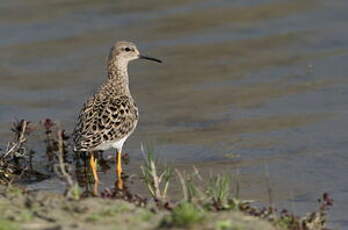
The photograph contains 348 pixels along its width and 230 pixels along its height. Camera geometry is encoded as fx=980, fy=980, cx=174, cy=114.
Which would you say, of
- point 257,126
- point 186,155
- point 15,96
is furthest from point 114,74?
point 15,96

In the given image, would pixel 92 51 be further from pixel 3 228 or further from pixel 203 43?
pixel 3 228

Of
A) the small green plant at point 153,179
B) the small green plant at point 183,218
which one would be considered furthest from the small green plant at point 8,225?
the small green plant at point 153,179

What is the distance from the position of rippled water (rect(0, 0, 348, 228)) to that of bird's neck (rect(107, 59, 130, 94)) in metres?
0.76

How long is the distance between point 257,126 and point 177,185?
81.0 inches

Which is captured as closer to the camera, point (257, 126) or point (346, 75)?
point (257, 126)

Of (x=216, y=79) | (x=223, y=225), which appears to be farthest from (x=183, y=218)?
(x=216, y=79)

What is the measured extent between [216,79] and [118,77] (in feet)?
9.28

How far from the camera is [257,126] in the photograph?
34.1 feet

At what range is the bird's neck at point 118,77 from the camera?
922cm

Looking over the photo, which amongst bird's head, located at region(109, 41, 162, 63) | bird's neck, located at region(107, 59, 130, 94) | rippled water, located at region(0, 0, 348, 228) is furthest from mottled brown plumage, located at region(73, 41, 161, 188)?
rippled water, located at region(0, 0, 348, 228)

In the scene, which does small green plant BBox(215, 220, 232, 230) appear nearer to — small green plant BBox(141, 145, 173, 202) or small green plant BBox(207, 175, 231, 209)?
small green plant BBox(207, 175, 231, 209)

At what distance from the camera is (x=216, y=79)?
12.0 m

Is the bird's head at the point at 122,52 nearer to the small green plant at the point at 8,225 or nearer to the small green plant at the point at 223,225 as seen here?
the small green plant at the point at 8,225

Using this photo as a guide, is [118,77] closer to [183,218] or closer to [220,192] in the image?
[220,192]
